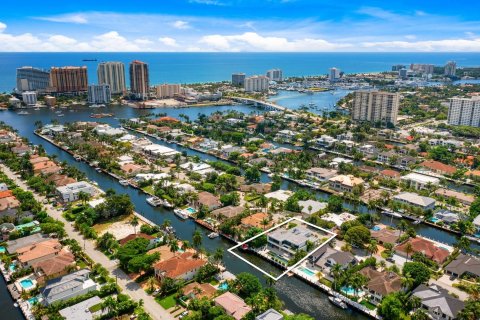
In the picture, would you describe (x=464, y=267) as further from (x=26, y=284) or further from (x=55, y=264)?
(x=26, y=284)

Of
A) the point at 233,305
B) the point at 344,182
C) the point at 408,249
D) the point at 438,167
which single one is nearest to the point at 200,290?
the point at 233,305

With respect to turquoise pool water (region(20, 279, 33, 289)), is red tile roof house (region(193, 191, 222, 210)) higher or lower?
higher

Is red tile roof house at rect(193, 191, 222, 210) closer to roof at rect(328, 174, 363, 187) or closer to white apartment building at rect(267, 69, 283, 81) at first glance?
roof at rect(328, 174, 363, 187)

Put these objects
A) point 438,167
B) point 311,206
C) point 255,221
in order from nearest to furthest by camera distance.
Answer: point 255,221 < point 311,206 < point 438,167

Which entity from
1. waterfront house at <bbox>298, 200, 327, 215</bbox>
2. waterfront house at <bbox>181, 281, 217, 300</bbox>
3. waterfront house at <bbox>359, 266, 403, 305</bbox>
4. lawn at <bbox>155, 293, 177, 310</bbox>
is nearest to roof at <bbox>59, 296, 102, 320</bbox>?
lawn at <bbox>155, 293, 177, 310</bbox>

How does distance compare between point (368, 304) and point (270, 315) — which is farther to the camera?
point (368, 304)

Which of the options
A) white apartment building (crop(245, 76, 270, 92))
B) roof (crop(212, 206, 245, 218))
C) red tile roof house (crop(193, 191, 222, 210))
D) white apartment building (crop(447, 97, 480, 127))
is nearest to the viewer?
roof (crop(212, 206, 245, 218))
